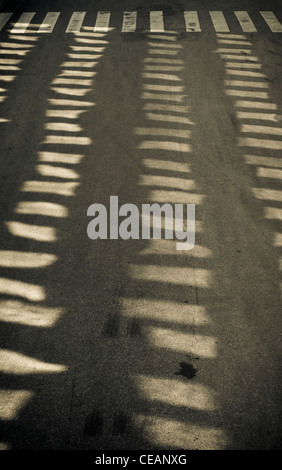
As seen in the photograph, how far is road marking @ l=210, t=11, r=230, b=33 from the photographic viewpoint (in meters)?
10.9

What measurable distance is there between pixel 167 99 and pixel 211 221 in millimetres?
3652

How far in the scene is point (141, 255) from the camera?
5.09m

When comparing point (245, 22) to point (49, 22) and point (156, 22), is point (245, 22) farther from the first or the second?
point (49, 22)

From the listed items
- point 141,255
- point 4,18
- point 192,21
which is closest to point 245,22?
point 192,21

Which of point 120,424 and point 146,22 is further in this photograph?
point 146,22

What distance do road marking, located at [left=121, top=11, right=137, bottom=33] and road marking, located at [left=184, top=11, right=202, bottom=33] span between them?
4.65 ft

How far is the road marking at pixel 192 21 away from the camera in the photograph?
36.0 feet

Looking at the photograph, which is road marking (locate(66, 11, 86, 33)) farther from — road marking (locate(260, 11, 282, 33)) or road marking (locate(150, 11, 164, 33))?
road marking (locate(260, 11, 282, 33))
